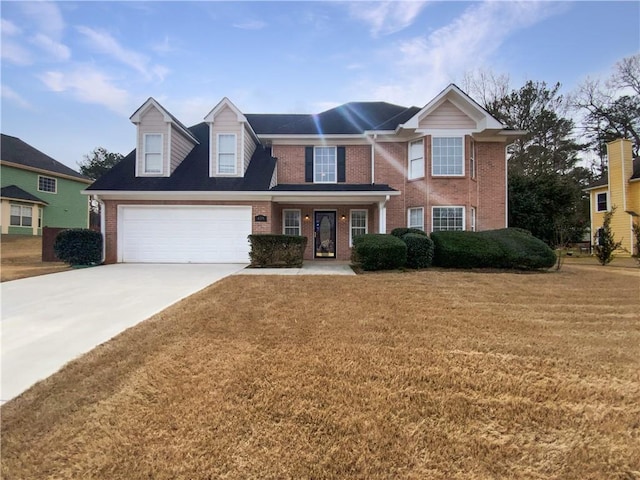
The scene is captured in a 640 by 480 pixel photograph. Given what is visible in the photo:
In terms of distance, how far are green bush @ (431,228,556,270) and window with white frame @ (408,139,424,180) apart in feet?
13.1

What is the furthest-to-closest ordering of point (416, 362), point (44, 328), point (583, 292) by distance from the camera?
1. point (583, 292)
2. point (44, 328)
3. point (416, 362)

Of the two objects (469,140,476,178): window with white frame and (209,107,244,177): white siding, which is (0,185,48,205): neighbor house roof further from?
(469,140,476,178): window with white frame

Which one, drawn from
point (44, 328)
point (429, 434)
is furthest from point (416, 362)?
point (44, 328)

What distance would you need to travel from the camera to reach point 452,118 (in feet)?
42.8

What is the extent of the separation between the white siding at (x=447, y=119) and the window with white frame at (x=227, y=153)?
331 inches

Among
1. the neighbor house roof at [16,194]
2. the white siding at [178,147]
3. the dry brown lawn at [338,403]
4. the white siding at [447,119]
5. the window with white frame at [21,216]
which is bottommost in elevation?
the dry brown lawn at [338,403]

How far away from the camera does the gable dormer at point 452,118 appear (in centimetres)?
1279

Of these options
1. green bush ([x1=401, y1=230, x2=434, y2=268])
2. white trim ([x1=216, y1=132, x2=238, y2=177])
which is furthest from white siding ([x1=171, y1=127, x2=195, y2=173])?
green bush ([x1=401, y1=230, x2=434, y2=268])

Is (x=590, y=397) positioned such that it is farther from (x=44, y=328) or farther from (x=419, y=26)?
(x=419, y=26)

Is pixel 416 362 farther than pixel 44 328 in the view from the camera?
No

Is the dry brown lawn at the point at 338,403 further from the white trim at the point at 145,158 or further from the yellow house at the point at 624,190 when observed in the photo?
the yellow house at the point at 624,190

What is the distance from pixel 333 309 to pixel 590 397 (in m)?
3.35

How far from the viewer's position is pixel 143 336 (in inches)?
154

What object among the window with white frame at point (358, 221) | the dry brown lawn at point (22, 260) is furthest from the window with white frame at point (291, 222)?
the dry brown lawn at point (22, 260)
